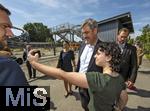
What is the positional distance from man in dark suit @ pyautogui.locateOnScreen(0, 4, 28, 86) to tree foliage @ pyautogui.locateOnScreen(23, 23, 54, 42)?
97.5 metres

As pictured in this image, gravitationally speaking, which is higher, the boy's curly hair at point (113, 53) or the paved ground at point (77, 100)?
the boy's curly hair at point (113, 53)

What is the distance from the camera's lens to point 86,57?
5160mm

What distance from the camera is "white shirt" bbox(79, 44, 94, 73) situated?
5.12 metres

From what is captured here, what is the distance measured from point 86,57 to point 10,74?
134 inches

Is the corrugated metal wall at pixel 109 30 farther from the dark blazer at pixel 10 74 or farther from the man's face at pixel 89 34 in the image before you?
the dark blazer at pixel 10 74

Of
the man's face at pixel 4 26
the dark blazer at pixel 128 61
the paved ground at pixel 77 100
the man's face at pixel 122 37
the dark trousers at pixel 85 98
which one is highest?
the man's face at pixel 4 26

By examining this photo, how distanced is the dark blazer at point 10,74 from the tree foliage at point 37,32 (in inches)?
3844

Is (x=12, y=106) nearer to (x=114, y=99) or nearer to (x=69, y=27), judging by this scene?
(x=114, y=99)

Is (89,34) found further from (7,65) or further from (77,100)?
(77,100)

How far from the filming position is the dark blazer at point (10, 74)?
179 cm

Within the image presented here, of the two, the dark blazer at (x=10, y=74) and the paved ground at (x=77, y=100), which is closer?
the dark blazer at (x=10, y=74)

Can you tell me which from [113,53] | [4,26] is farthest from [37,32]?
[4,26]

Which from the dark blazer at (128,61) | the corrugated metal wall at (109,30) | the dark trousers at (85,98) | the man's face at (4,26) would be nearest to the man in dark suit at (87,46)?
the dark trousers at (85,98)

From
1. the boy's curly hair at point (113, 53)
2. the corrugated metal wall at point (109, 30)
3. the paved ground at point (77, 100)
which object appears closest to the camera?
the boy's curly hair at point (113, 53)
